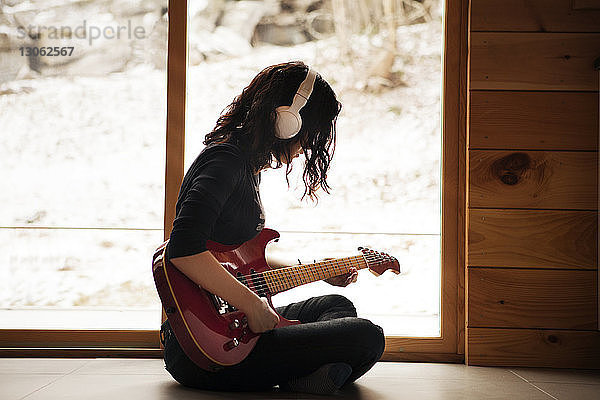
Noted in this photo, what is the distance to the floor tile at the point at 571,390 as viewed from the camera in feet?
5.37

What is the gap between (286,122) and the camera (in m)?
1.49

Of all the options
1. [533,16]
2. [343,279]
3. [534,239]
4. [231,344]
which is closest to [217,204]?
[231,344]

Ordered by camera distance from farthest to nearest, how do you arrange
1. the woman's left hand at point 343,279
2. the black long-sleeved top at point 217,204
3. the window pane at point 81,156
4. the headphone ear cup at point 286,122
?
the window pane at point 81,156 → the woman's left hand at point 343,279 → the headphone ear cup at point 286,122 → the black long-sleeved top at point 217,204

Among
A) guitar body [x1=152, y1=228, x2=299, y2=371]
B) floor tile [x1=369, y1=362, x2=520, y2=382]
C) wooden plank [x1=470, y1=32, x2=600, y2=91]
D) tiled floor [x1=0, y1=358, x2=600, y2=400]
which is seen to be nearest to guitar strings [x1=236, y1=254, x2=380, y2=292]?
guitar body [x1=152, y1=228, x2=299, y2=371]

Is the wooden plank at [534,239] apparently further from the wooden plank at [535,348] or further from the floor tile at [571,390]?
the floor tile at [571,390]

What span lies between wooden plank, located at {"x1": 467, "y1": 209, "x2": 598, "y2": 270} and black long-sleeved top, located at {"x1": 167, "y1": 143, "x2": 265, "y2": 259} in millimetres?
816

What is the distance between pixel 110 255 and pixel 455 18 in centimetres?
137

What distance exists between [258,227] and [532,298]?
0.97 metres

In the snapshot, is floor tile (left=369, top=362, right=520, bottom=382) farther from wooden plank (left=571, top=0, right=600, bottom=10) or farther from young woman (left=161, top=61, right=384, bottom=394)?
wooden plank (left=571, top=0, right=600, bottom=10)

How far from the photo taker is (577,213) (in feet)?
6.72

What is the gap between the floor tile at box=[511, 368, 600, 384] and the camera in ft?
6.07

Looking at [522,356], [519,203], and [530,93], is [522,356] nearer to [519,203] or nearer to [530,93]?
[519,203]

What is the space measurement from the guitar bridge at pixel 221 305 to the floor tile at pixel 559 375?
917 millimetres

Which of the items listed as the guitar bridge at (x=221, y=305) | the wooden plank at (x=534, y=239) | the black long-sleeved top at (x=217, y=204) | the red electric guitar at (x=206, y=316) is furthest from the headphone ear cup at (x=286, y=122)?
the wooden plank at (x=534, y=239)
